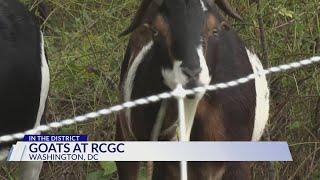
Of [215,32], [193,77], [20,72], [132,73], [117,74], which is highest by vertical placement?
[117,74]

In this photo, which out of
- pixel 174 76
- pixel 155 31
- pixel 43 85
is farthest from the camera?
pixel 43 85

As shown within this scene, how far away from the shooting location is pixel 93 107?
4.95 metres

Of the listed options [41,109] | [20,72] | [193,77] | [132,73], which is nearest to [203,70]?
[193,77]

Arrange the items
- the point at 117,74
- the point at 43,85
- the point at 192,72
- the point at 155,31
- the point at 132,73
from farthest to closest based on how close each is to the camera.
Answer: the point at 117,74
the point at 43,85
the point at 132,73
the point at 155,31
the point at 192,72

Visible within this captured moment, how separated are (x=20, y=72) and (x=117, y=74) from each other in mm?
1499

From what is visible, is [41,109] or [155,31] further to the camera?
[41,109]

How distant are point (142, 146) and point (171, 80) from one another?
1.65ft

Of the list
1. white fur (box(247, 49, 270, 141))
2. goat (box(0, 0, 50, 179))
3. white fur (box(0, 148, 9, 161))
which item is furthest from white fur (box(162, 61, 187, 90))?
white fur (box(0, 148, 9, 161))

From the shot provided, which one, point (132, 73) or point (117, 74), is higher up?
point (117, 74)

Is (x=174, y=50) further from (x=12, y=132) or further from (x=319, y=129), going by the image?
(x=319, y=129)

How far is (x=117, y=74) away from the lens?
16.3ft

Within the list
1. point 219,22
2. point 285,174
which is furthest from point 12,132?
point 285,174

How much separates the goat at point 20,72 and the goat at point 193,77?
0.42 metres

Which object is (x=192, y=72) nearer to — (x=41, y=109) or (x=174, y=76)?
(x=174, y=76)
